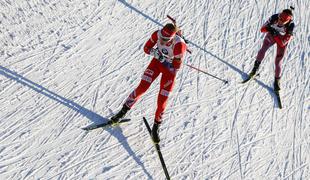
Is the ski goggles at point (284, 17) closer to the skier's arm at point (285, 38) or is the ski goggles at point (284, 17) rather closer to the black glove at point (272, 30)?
the skier's arm at point (285, 38)

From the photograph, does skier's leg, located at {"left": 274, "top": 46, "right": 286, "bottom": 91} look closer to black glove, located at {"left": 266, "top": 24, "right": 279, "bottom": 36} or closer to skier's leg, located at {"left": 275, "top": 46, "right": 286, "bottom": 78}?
skier's leg, located at {"left": 275, "top": 46, "right": 286, "bottom": 78}

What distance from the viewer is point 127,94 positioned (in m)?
9.49

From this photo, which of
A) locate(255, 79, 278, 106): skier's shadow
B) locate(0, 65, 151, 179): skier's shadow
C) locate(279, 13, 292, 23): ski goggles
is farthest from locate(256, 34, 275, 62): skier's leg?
locate(0, 65, 151, 179): skier's shadow

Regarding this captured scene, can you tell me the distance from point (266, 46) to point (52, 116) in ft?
17.1

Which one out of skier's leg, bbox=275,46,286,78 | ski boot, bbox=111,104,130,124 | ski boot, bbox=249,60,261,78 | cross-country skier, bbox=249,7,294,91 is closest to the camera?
ski boot, bbox=111,104,130,124

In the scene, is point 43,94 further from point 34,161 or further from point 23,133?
point 34,161

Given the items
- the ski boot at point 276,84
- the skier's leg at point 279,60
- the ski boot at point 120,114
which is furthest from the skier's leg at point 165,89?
the ski boot at point 276,84

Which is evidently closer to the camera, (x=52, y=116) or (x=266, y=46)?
(x=52, y=116)

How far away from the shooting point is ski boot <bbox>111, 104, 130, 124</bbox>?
8594 millimetres

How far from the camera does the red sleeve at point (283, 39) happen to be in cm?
974

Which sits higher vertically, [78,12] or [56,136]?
[78,12]

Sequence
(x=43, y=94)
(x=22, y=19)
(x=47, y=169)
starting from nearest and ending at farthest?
(x=47, y=169), (x=43, y=94), (x=22, y=19)

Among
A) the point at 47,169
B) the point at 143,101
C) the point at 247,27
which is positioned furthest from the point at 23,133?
the point at 247,27

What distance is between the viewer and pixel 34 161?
7906mm
